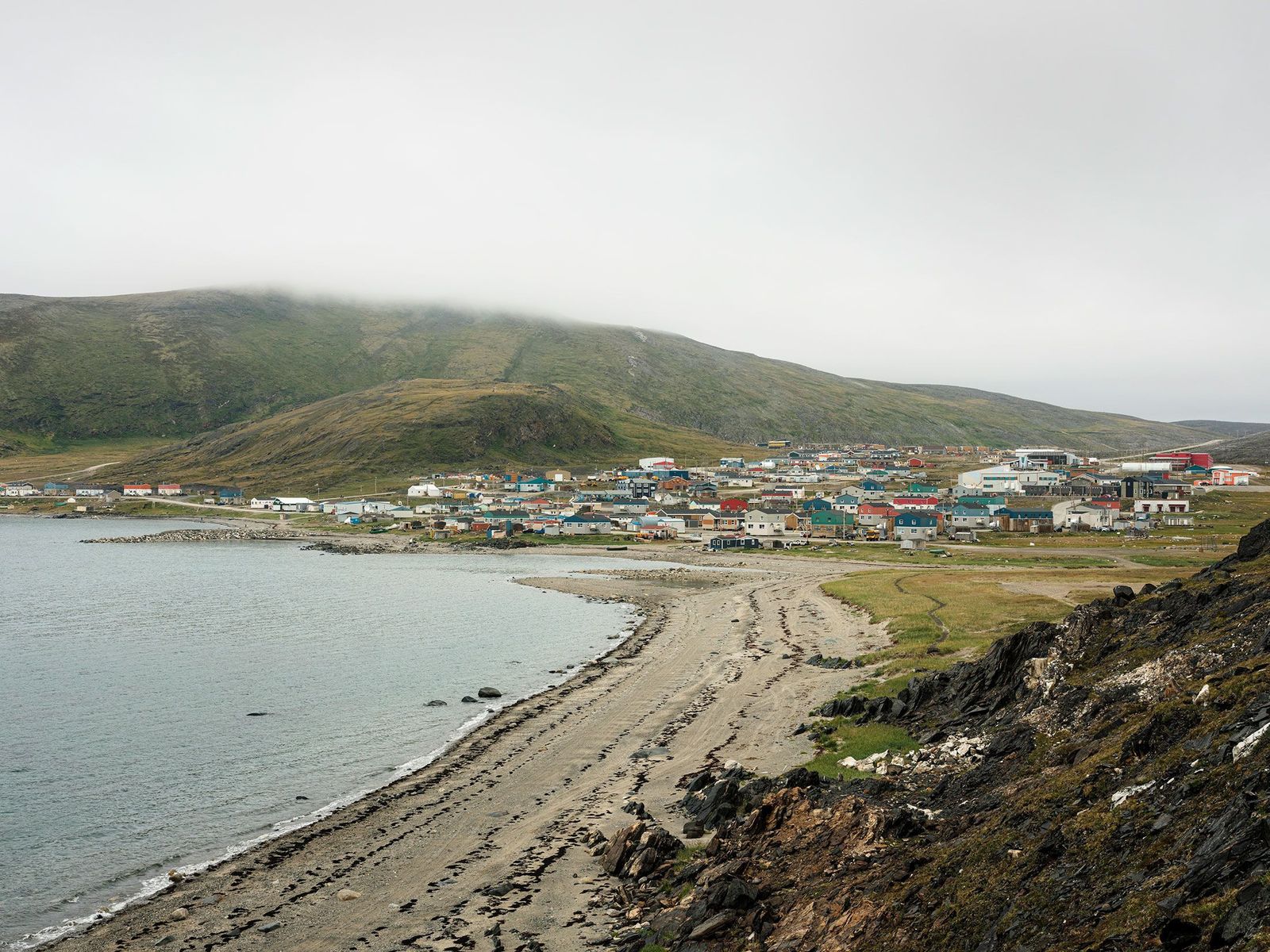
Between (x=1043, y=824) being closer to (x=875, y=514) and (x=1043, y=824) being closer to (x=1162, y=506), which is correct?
(x=875, y=514)

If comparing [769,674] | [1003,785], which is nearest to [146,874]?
[1003,785]

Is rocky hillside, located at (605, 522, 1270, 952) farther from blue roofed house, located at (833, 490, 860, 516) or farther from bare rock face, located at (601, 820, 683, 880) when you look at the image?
blue roofed house, located at (833, 490, 860, 516)

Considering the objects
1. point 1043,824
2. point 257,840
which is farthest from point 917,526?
point 1043,824

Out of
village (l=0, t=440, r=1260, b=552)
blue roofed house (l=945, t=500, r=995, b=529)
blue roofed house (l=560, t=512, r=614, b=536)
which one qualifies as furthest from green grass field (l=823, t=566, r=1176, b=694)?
blue roofed house (l=560, t=512, r=614, b=536)

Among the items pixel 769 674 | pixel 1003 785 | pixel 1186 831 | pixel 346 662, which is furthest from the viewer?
pixel 346 662

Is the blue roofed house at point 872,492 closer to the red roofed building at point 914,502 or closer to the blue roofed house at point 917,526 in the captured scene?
the red roofed building at point 914,502

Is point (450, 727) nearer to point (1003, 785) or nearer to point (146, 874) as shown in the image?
point (146, 874)

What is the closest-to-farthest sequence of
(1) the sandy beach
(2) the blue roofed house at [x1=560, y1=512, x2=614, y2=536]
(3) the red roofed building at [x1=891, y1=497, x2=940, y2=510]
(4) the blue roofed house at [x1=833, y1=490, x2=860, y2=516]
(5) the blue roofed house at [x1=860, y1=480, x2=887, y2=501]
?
1. (1) the sandy beach
2. (4) the blue roofed house at [x1=833, y1=490, x2=860, y2=516]
3. (3) the red roofed building at [x1=891, y1=497, x2=940, y2=510]
4. (2) the blue roofed house at [x1=560, y1=512, x2=614, y2=536]
5. (5) the blue roofed house at [x1=860, y1=480, x2=887, y2=501]
